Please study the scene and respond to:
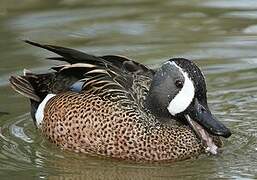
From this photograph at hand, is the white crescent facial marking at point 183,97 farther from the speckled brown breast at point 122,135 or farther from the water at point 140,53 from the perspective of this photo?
the water at point 140,53

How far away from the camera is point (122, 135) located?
8.53m

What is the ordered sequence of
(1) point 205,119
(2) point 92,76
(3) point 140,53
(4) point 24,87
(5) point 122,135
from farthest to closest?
(3) point 140,53, (4) point 24,87, (2) point 92,76, (5) point 122,135, (1) point 205,119

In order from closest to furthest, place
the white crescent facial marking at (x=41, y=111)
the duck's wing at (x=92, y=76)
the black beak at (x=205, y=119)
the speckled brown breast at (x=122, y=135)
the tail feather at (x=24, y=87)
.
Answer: the black beak at (x=205, y=119)
the speckled brown breast at (x=122, y=135)
the duck's wing at (x=92, y=76)
the white crescent facial marking at (x=41, y=111)
the tail feather at (x=24, y=87)

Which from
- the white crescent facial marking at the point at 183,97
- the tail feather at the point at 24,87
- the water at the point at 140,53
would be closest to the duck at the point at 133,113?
the white crescent facial marking at the point at 183,97

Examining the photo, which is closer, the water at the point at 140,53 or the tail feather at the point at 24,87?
the water at the point at 140,53

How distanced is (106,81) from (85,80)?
0.20 metres

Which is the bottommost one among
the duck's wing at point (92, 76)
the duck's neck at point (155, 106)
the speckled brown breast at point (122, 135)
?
the speckled brown breast at point (122, 135)

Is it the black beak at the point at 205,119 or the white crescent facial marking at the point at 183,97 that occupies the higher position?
the white crescent facial marking at the point at 183,97

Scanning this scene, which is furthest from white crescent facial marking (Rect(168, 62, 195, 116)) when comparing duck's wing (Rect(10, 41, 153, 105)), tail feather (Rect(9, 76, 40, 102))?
tail feather (Rect(9, 76, 40, 102))

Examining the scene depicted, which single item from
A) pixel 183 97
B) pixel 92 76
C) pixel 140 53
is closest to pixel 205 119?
pixel 183 97

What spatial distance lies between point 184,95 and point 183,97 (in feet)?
0.06

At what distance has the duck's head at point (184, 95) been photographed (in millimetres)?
8305

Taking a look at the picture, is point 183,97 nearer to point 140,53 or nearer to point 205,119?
point 205,119

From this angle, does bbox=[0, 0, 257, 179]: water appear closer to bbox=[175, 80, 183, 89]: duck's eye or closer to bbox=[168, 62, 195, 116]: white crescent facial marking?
bbox=[168, 62, 195, 116]: white crescent facial marking
